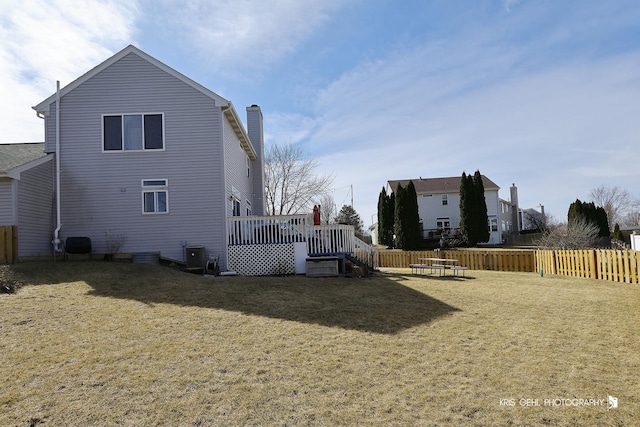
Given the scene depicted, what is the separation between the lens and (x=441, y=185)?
46219 millimetres

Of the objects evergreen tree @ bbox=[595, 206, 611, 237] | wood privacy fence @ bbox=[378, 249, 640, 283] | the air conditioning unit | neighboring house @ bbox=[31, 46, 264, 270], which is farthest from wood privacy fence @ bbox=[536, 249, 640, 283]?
evergreen tree @ bbox=[595, 206, 611, 237]

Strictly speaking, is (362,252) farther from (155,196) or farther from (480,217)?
(480,217)

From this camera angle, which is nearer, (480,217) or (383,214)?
(480,217)

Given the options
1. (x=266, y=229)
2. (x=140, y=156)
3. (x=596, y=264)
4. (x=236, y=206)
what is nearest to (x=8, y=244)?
(x=140, y=156)

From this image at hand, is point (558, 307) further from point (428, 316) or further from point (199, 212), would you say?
point (199, 212)

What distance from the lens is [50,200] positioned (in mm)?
14258

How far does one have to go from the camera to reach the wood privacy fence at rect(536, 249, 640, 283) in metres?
13.0

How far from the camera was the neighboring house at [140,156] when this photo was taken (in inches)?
570

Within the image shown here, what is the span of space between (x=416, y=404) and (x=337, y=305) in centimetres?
464

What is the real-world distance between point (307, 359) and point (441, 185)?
4316 centimetres

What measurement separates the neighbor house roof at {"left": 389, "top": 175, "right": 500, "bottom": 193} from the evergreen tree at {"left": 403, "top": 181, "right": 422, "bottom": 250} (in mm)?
10008

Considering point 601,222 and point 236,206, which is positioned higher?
point 236,206

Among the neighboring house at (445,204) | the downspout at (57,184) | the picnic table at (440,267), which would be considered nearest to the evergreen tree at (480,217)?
the neighboring house at (445,204)

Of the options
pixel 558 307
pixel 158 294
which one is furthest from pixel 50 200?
pixel 558 307
